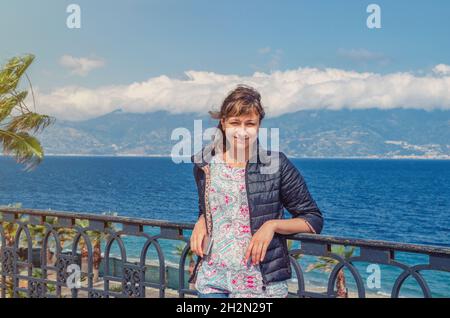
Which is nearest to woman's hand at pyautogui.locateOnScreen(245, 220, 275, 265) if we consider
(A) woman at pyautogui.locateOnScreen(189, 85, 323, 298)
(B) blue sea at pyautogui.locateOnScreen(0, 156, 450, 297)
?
(A) woman at pyautogui.locateOnScreen(189, 85, 323, 298)

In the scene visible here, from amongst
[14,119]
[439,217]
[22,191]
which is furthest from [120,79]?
[14,119]

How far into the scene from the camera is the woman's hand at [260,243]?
8.95 feet

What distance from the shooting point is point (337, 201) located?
97000 millimetres

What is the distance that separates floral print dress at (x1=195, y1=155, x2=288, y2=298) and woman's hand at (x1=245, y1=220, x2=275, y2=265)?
0.05 metres

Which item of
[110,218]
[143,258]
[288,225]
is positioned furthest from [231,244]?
[110,218]

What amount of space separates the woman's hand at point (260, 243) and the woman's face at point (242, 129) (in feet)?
1.47

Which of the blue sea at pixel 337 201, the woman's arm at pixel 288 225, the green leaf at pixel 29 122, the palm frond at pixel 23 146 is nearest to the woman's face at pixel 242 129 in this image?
the woman's arm at pixel 288 225

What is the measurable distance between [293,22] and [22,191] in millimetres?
119643

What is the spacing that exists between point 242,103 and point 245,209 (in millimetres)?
547

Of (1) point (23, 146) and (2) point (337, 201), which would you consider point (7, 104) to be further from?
(2) point (337, 201)

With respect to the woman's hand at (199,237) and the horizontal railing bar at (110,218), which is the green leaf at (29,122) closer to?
the horizontal railing bar at (110,218)
